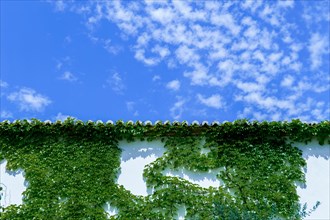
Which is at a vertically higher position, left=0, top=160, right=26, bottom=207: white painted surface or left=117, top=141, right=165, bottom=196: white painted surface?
left=117, top=141, right=165, bottom=196: white painted surface

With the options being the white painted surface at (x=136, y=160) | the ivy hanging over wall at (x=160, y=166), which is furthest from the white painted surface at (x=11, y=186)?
the white painted surface at (x=136, y=160)

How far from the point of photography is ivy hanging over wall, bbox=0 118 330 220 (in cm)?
890

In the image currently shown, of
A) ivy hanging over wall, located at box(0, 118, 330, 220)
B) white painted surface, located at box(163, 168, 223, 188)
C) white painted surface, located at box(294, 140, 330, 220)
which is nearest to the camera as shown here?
ivy hanging over wall, located at box(0, 118, 330, 220)

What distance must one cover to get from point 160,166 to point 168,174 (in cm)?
20

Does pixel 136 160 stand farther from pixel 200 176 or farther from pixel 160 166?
pixel 200 176

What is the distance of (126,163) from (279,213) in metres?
2.80

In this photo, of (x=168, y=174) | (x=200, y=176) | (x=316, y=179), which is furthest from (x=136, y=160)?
(x=316, y=179)

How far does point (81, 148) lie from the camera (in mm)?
9344

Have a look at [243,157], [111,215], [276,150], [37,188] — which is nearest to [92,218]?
[111,215]

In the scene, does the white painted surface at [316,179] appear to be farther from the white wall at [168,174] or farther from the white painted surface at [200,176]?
the white painted surface at [200,176]

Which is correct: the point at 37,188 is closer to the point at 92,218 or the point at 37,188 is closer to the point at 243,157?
the point at 92,218

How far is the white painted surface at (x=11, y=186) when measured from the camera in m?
9.04

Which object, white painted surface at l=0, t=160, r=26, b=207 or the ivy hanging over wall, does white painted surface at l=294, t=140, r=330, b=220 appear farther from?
white painted surface at l=0, t=160, r=26, b=207

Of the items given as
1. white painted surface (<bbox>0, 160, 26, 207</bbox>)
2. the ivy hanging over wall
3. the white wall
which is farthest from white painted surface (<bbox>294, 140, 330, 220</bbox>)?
white painted surface (<bbox>0, 160, 26, 207</bbox>)
